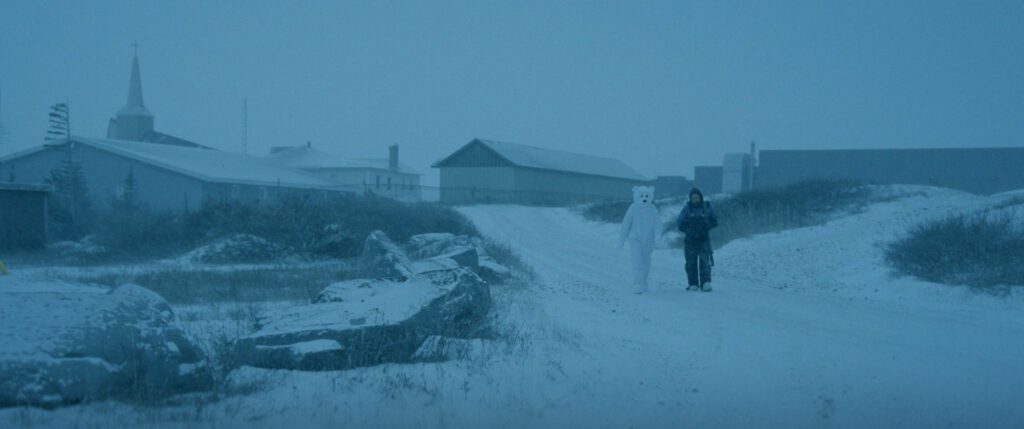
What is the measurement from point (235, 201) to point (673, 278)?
1593cm

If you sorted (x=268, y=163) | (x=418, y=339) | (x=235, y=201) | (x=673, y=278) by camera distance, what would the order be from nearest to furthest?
1. (x=418, y=339)
2. (x=673, y=278)
3. (x=235, y=201)
4. (x=268, y=163)

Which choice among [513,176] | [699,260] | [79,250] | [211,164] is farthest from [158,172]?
[699,260]

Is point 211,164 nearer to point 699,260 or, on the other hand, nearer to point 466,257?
point 466,257

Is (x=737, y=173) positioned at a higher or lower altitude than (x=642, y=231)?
A: higher

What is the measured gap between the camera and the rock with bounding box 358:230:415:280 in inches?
530

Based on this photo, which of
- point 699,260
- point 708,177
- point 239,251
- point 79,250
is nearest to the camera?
point 699,260

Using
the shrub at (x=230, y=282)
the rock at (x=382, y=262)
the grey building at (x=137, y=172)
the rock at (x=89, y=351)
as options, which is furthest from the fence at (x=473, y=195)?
the rock at (x=89, y=351)

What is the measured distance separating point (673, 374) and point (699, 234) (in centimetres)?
767

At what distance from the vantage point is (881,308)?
13.5m

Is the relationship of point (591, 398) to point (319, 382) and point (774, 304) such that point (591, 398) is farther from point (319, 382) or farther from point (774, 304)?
point (774, 304)

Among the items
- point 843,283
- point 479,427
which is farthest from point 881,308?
point 479,427

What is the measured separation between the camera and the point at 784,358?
8.83 metres

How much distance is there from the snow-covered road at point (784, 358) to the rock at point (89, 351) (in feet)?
9.82

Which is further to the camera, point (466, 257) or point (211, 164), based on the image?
point (211, 164)
